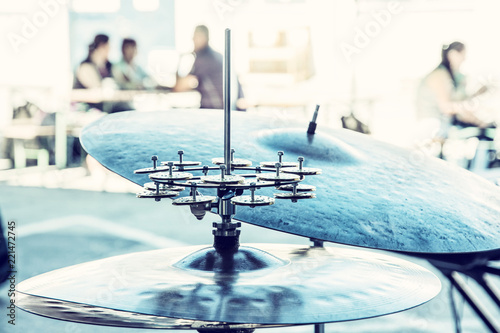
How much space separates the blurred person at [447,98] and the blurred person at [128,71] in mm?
2591

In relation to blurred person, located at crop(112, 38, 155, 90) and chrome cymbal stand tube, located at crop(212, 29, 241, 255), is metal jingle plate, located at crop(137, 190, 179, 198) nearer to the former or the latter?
chrome cymbal stand tube, located at crop(212, 29, 241, 255)

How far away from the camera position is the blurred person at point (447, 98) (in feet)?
13.5

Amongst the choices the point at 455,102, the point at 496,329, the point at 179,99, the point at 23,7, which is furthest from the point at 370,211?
the point at 23,7

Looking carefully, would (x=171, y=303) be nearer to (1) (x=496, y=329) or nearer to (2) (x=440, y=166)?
(2) (x=440, y=166)

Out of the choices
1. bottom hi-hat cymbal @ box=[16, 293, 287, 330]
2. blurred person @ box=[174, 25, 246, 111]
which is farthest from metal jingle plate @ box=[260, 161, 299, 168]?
blurred person @ box=[174, 25, 246, 111]

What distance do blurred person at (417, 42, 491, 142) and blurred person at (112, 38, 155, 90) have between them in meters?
2.59

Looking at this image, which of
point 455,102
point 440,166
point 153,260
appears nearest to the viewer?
point 153,260

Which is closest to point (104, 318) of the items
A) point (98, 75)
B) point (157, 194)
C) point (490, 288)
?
point (157, 194)

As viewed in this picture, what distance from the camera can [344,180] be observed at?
2.97 ft

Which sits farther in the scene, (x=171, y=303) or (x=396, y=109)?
(x=396, y=109)

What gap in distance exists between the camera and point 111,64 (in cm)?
557

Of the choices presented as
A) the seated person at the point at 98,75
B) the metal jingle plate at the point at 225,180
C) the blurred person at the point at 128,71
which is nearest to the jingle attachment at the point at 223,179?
the metal jingle plate at the point at 225,180

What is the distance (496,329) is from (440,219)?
739mm

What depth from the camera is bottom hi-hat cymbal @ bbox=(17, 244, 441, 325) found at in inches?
26.3
